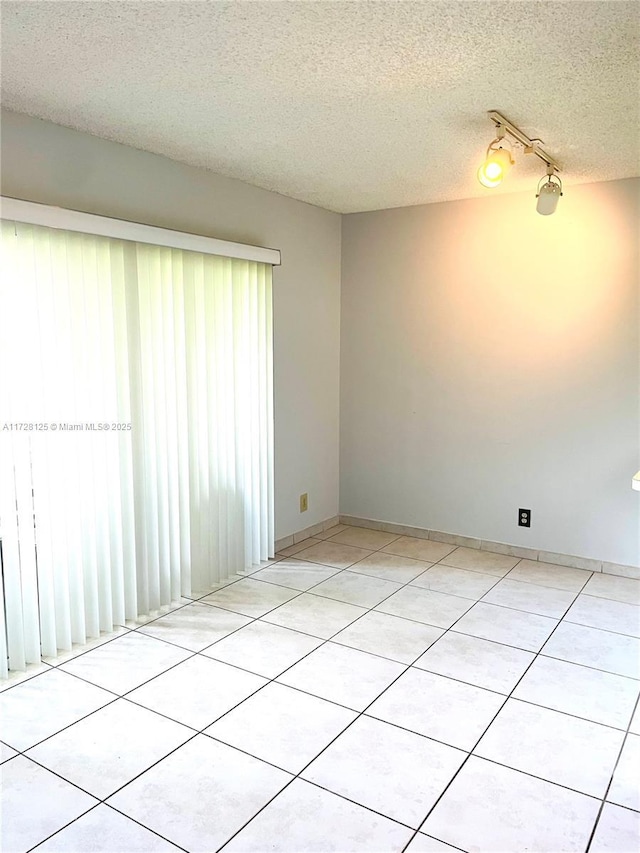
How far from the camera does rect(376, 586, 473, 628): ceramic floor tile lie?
321 cm

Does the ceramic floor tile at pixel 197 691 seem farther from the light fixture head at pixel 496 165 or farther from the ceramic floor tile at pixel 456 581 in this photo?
the light fixture head at pixel 496 165

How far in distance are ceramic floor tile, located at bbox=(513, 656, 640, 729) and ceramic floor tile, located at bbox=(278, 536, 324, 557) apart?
182 cm

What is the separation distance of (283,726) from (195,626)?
92 centimetres

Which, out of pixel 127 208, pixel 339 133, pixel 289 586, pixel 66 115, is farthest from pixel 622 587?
pixel 66 115

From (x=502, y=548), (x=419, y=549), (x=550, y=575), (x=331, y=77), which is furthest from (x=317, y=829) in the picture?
(x=502, y=548)

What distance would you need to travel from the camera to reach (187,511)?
11.1 feet

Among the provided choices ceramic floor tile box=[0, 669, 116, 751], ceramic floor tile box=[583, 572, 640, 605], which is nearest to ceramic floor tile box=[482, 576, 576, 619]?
A: ceramic floor tile box=[583, 572, 640, 605]

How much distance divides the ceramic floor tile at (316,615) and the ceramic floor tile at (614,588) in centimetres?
134

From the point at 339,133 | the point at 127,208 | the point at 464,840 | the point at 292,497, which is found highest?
the point at 339,133

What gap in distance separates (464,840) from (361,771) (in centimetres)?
39

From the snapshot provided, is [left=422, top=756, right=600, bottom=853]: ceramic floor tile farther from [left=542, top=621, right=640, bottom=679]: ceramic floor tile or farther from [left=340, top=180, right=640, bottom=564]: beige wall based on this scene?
[left=340, top=180, right=640, bottom=564]: beige wall

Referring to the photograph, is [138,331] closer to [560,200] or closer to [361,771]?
[361,771]

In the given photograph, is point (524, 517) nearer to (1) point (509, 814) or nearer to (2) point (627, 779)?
(2) point (627, 779)

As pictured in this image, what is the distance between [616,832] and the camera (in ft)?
5.97
